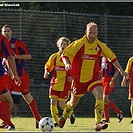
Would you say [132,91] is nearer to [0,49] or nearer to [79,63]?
[79,63]

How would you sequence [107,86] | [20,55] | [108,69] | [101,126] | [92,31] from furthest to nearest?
[108,69] < [107,86] < [20,55] < [92,31] < [101,126]

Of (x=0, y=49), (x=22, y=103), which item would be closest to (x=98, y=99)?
(x=0, y=49)

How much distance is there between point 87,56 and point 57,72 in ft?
8.20

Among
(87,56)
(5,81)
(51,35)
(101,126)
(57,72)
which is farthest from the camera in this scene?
(51,35)

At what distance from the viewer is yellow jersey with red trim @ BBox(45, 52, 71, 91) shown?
13.7 metres

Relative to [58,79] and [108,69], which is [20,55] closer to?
[58,79]

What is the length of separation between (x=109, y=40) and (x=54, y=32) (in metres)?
1.98

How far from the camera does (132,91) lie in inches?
601

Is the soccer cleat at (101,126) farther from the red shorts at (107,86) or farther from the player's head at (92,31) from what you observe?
the red shorts at (107,86)

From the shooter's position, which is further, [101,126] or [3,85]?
[101,126]

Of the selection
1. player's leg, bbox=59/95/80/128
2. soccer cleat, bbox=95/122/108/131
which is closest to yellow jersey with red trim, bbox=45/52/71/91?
player's leg, bbox=59/95/80/128

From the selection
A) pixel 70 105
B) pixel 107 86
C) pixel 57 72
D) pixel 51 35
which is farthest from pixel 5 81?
pixel 51 35

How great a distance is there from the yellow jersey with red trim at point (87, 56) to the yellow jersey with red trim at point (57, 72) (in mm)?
2002

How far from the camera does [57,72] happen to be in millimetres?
13977
